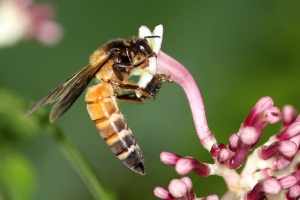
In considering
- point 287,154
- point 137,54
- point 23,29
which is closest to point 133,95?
point 137,54

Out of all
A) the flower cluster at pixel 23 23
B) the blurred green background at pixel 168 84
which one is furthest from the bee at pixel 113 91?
the blurred green background at pixel 168 84

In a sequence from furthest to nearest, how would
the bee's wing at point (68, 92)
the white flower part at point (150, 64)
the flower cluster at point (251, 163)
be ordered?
the white flower part at point (150, 64)
the bee's wing at point (68, 92)
the flower cluster at point (251, 163)

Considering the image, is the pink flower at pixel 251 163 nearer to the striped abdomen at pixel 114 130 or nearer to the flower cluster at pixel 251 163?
the flower cluster at pixel 251 163

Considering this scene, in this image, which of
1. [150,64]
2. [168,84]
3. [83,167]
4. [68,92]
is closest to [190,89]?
[150,64]

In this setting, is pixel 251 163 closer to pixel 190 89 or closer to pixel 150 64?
pixel 190 89

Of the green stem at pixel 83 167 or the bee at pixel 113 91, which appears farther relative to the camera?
the green stem at pixel 83 167

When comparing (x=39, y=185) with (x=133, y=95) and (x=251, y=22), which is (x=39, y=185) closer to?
(x=251, y=22)
